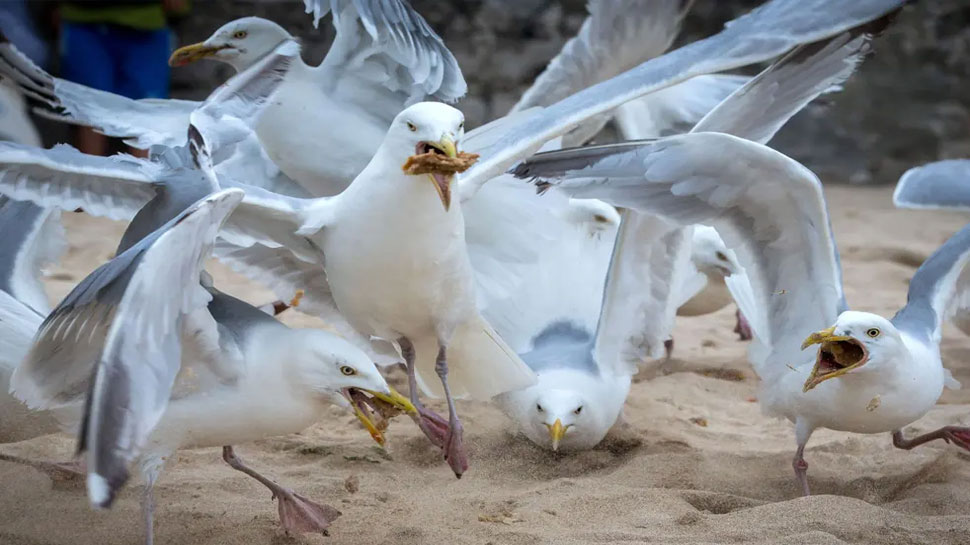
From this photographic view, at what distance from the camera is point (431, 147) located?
2.55 meters

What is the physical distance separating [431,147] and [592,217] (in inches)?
55.9

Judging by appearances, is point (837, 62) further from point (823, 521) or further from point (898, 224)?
point (898, 224)

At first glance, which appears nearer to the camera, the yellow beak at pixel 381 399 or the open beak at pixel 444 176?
the yellow beak at pixel 381 399

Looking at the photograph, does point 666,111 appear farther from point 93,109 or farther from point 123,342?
point 123,342

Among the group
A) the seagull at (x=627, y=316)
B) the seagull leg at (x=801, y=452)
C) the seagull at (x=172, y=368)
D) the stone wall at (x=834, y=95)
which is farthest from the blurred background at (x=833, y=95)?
the seagull at (x=172, y=368)

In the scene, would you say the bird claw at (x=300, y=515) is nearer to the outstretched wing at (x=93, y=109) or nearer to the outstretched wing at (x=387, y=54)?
the outstretched wing at (x=93, y=109)

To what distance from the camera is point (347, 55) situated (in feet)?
12.2

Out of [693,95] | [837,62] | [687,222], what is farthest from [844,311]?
[693,95]

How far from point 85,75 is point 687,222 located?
4.47 metres

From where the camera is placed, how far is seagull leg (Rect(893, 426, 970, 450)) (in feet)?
10.0

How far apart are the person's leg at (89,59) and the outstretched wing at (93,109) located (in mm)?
2794

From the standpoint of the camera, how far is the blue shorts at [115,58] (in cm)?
643

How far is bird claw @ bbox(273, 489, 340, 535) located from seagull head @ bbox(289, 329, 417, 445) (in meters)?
0.27

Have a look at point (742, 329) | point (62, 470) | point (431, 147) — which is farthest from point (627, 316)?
point (62, 470)
